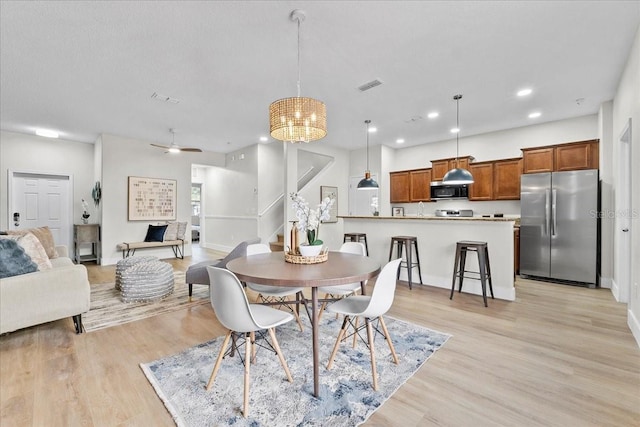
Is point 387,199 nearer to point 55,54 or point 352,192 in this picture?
point 352,192

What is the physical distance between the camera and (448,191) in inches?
249

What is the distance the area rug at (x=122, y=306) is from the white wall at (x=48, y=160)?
11.2 feet

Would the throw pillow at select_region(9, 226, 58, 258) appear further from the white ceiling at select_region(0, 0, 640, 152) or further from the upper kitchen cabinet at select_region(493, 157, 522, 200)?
the upper kitchen cabinet at select_region(493, 157, 522, 200)

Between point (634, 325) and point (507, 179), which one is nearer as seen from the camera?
point (634, 325)

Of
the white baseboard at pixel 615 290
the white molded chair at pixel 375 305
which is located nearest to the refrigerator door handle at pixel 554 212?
the white baseboard at pixel 615 290

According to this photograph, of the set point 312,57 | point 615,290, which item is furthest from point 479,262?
point 312,57

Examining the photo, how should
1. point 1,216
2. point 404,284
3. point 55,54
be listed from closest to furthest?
point 55,54 < point 404,284 < point 1,216

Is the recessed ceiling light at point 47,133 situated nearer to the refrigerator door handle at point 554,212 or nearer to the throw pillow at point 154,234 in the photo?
the throw pillow at point 154,234

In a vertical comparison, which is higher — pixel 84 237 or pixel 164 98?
pixel 164 98

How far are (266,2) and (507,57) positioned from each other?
99.2 inches

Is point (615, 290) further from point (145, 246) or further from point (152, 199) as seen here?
point (152, 199)

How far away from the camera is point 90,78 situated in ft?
11.4

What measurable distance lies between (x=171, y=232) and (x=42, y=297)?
4409 mm

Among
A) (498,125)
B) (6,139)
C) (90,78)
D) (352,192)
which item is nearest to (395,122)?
(498,125)
